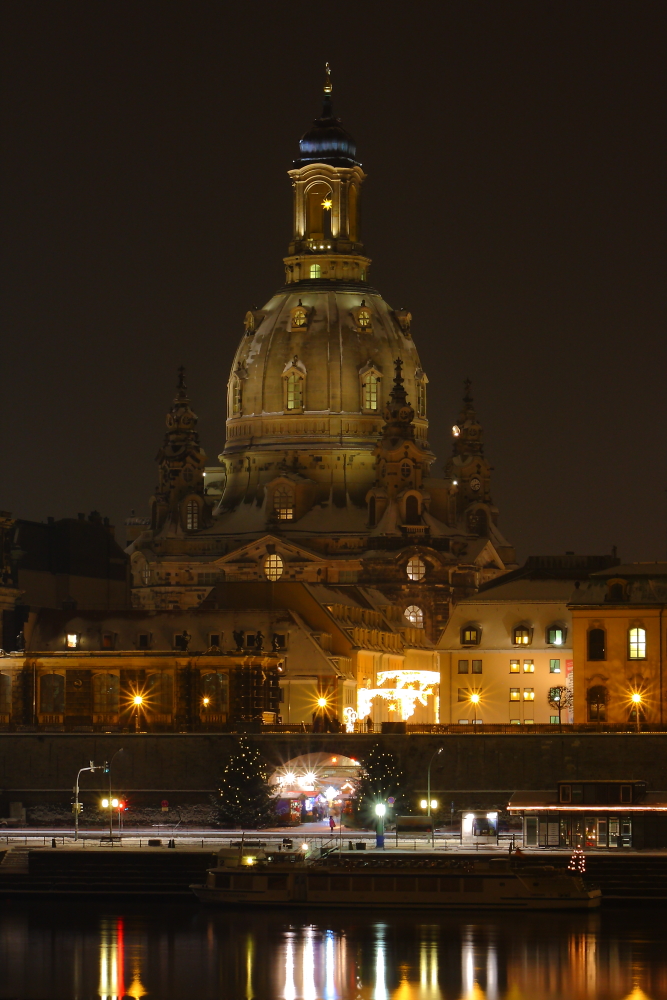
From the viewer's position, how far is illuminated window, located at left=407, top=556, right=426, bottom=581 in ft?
617

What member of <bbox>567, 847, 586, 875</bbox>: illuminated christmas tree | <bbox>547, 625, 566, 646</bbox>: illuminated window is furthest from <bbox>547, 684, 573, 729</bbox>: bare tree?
<bbox>567, 847, 586, 875</bbox>: illuminated christmas tree

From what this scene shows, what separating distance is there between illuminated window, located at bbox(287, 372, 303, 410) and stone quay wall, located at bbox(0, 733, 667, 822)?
58822 millimetres

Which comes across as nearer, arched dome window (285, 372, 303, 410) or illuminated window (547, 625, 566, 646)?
illuminated window (547, 625, 566, 646)

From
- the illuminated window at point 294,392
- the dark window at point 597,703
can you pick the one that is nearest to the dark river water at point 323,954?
the dark window at point 597,703

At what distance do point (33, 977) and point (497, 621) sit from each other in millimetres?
61421

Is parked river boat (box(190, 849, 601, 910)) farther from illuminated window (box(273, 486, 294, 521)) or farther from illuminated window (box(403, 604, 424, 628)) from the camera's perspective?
illuminated window (box(273, 486, 294, 521))

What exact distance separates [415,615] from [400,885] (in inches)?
2709

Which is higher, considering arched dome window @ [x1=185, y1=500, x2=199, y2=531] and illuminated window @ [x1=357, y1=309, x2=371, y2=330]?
illuminated window @ [x1=357, y1=309, x2=371, y2=330]

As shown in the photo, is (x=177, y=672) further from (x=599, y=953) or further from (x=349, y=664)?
(x=599, y=953)

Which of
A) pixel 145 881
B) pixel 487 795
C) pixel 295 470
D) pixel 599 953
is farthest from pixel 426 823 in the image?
pixel 295 470

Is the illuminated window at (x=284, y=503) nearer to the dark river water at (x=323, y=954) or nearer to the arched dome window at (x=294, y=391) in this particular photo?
the arched dome window at (x=294, y=391)

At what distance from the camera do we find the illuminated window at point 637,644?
144 m

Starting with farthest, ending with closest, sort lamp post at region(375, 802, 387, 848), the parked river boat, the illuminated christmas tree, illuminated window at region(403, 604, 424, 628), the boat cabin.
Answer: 1. illuminated window at region(403, 604, 424, 628)
2. lamp post at region(375, 802, 387, 848)
3. the boat cabin
4. the illuminated christmas tree
5. the parked river boat

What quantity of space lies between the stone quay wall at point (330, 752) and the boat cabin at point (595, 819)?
9.49 m
